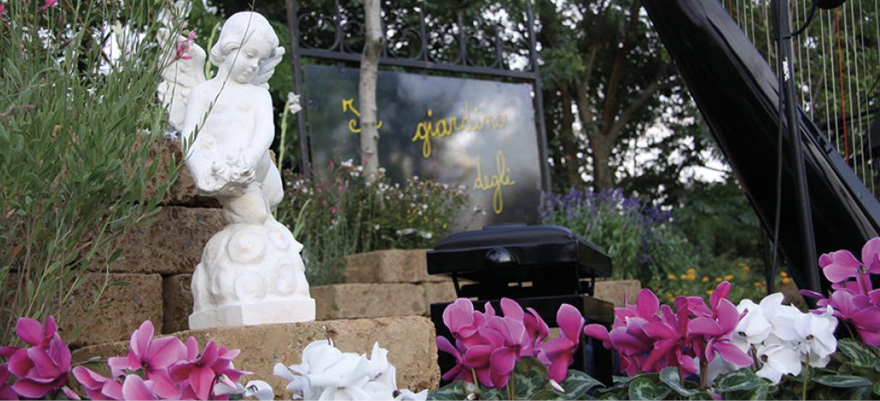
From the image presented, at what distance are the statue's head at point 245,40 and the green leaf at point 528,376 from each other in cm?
123

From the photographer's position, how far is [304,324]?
1833 mm

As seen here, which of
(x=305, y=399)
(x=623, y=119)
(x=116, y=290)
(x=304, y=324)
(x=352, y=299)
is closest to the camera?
(x=305, y=399)

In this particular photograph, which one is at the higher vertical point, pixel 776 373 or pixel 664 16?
pixel 664 16

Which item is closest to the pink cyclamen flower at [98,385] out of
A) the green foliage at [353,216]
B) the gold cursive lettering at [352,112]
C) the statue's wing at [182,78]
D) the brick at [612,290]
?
the statue's wing at [182,78]

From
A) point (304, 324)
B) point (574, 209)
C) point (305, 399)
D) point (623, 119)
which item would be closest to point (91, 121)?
point (304, 324)

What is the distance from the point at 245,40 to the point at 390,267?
9.40 feet

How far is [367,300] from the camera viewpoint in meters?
4.55

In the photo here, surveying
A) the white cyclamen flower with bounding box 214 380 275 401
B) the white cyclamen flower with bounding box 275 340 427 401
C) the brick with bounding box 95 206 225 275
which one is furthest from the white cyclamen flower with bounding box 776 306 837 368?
the brick with bounding box 95 206 225 275

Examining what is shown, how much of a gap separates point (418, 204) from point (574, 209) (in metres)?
1.30

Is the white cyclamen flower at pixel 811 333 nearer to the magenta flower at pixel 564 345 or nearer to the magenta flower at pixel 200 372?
the magenta flower at pixel 564 345

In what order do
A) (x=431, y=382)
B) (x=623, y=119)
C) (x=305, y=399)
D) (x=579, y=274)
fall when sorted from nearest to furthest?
(x=305, y=399)
(x=431, y=382)
(x=579, y=274)
(x=623, y=119)

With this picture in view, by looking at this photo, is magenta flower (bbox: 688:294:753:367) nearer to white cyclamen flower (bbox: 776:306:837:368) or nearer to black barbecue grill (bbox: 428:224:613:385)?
white cyclamen flower (bbox: 776:306:837:368)

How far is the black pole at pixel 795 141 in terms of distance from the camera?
6.34ft

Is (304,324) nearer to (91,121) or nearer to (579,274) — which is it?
(91,121)
